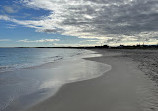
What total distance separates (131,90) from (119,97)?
1.31 m

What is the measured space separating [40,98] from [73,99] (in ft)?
5.61

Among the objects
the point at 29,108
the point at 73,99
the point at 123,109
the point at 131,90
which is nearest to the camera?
the point at 123,109

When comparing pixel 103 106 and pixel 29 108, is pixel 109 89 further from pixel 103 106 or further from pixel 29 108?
pixel 29 108

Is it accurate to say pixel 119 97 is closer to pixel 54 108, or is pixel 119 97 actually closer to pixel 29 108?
pixel 54 108

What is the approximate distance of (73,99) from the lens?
5.87 m

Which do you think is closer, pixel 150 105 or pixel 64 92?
pixel 150 105

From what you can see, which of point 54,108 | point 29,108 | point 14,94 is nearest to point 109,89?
point 54,108

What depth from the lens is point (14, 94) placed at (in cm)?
693

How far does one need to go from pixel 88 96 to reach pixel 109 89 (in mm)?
1580

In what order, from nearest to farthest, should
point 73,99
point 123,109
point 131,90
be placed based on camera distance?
point 123,109 → point 73,99 → point 131,90

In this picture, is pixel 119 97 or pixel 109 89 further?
pixel 109 89

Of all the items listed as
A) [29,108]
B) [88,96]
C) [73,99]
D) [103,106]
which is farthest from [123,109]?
[29,108]

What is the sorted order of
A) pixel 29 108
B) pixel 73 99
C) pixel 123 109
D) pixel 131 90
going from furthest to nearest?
1. pixel 131 90
2. pixel 73 99
3. pixel 29 108
4. pixel 123 109

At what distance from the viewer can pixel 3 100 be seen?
6047 millimetres
